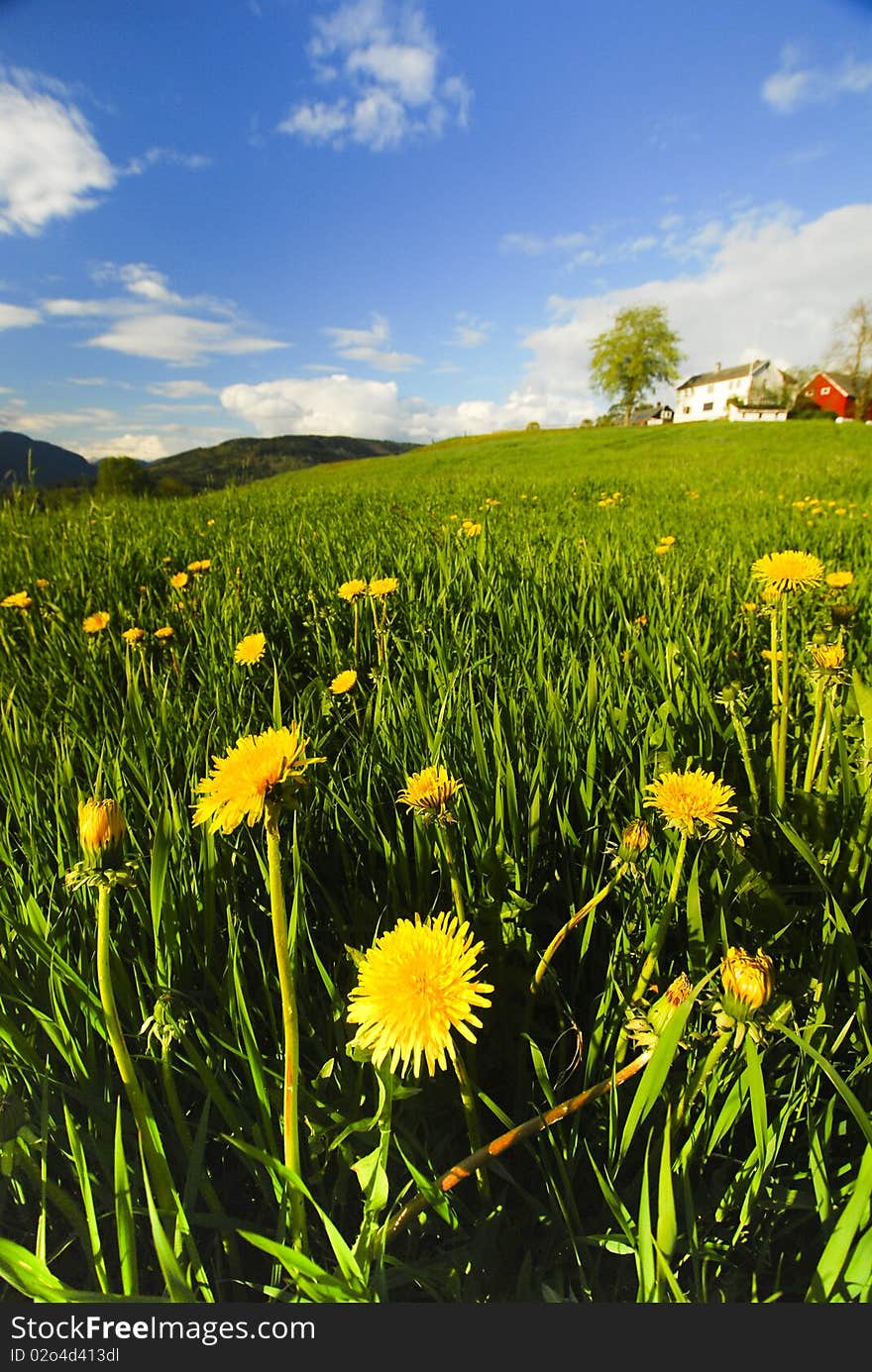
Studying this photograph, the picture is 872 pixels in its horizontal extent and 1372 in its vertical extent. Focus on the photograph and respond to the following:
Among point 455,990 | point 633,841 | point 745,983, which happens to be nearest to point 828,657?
point 633,841

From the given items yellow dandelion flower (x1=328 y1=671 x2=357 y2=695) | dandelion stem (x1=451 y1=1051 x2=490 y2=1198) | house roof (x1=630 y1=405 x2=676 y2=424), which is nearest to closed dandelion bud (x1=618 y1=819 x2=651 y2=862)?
dandelion stem (x1=451 y1=1051 x2=490 y2=1198)

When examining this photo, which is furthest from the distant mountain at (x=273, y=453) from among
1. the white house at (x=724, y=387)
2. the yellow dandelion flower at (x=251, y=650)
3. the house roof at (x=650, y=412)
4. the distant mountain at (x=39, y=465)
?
the yellow dandelion flower at (x=251, y=650)

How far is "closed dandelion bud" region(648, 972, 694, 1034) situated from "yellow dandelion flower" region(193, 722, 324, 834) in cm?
49

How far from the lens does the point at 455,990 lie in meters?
0.68

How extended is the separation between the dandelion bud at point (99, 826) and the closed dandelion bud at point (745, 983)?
0.70 metres

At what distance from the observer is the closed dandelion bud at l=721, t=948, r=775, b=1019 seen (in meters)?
0.63

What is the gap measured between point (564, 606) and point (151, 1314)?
2054 millimetres

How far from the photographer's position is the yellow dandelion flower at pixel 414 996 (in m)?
0.63

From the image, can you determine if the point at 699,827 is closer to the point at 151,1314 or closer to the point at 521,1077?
the point at 521,1077

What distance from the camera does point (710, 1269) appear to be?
2.18ft

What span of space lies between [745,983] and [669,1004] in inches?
4.0

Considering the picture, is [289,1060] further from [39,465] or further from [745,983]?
[39,465]

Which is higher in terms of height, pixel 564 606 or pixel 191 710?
pixel 564 606

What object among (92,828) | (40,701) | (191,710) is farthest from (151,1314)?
(40,701)
